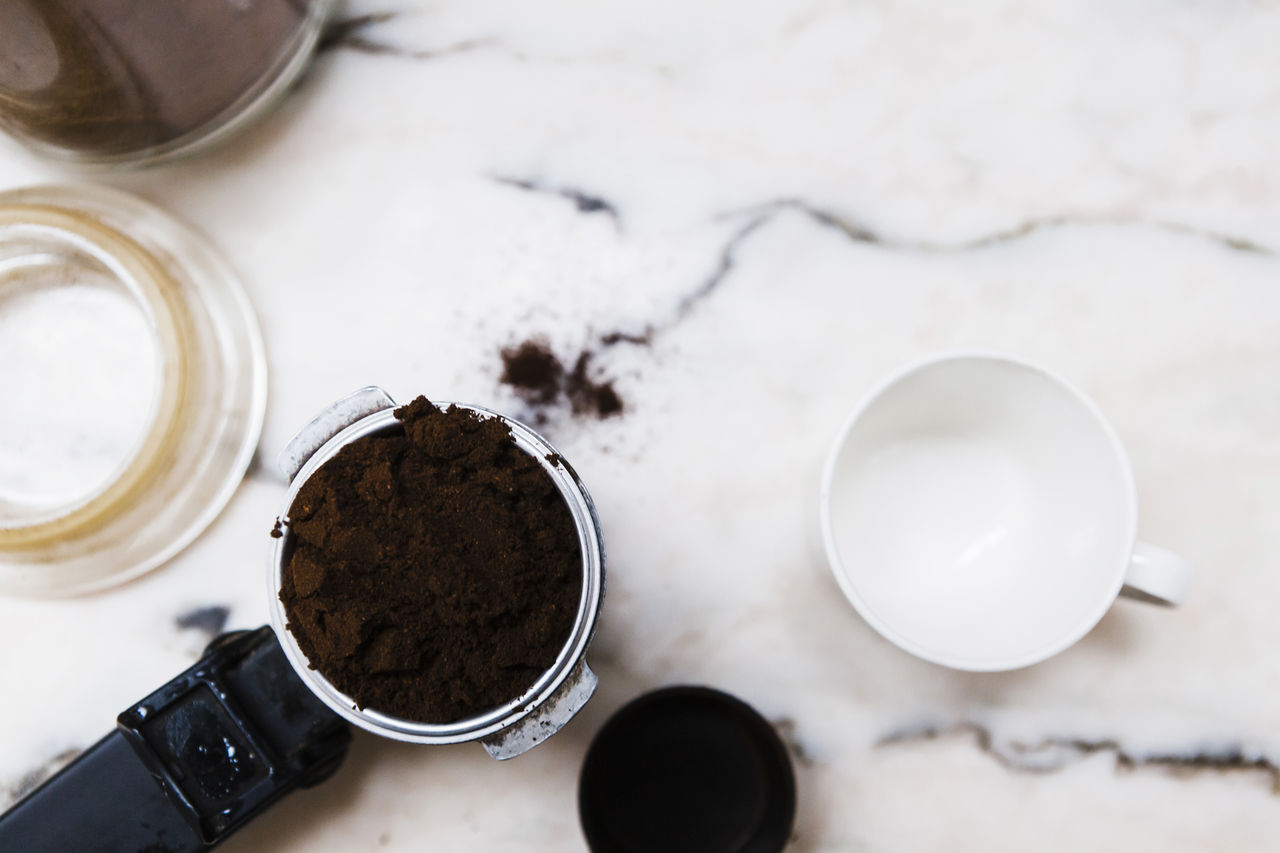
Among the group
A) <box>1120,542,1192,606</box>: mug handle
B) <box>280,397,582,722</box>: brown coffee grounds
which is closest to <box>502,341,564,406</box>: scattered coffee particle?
<box>280,397,582,722</box>: brown coffee grounds

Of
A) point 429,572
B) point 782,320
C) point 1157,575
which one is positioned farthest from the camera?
point 782,320

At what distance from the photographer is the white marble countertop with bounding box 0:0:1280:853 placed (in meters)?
0.71

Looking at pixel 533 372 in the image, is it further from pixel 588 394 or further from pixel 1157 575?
pixel 1157 575

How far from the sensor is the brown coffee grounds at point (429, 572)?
51 centimetres

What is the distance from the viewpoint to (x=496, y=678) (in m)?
0.51

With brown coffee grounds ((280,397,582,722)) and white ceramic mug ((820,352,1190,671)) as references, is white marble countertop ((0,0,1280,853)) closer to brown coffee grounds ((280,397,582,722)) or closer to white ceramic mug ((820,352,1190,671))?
white ceramic mug ((820,352,1190,671))

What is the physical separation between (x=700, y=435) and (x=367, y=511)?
0.29 metres

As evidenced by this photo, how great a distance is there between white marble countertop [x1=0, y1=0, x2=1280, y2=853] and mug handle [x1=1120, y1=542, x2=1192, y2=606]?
0.39ft

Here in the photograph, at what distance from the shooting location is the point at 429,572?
505 mm

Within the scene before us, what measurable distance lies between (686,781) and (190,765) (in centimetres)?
35

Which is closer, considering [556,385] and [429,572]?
[429,572]

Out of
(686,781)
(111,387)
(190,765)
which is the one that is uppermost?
(111,387)

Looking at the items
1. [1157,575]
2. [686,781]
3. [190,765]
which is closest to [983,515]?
[1157,575]

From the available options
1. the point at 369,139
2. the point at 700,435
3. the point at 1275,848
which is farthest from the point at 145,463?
the point at 1275,848
